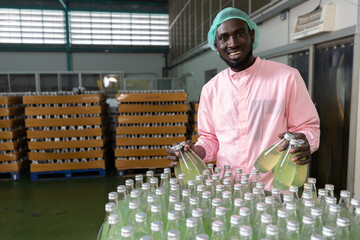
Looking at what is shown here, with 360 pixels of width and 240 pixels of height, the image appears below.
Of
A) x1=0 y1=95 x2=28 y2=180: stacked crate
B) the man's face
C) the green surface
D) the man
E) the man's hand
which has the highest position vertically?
the man's face

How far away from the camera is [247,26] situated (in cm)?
177

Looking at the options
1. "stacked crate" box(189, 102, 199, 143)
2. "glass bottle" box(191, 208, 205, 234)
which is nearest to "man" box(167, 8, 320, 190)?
"glass bottle" box(191, 208, 205, 234)

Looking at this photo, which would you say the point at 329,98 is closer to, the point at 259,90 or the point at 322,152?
the point at 322,152

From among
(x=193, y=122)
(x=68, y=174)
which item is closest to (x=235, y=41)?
(x=193, y=122)

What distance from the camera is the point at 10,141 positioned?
17.9 feet

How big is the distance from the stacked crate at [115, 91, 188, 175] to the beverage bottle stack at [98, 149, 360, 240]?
4.01 metres

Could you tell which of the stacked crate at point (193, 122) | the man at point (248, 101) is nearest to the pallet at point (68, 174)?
the stacked crate at point (193, 122)

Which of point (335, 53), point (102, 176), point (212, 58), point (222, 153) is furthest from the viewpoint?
point (212, 58)

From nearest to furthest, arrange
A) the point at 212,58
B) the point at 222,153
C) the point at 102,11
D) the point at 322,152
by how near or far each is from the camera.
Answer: the point at 222,153
the point at 322,152
the point at 212,58
the point at 102,11

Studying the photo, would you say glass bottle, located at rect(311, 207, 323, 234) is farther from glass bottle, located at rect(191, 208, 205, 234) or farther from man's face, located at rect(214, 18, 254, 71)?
man's face, located at rect(214, 18, 254, 71)

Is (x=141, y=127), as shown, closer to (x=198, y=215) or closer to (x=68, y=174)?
(x=68, y=174)

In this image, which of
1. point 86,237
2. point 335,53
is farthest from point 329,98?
point 86,237

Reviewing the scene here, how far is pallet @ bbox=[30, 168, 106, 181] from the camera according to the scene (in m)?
5.58

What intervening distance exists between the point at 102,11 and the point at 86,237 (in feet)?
46.6
